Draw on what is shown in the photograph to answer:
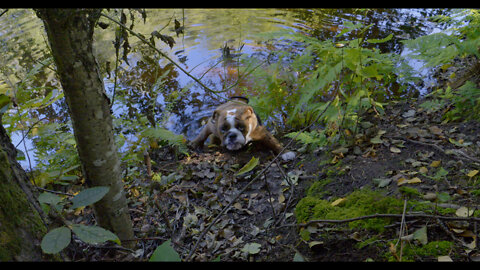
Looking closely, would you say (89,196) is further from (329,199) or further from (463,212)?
(463,212)

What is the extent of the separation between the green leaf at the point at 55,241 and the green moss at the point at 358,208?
1898 mm

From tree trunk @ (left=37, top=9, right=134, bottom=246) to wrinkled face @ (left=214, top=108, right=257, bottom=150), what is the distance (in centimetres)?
355

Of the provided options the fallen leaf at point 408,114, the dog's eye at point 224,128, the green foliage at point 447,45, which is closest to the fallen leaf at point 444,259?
the green foliage at point 447,45

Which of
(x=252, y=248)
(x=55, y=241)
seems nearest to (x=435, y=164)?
(x=252, y=248)

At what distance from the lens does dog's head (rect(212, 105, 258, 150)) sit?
6074 mm

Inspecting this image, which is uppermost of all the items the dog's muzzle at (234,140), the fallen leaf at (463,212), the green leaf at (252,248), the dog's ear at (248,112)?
the fallen leaf at (463,212)

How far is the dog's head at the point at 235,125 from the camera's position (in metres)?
6.07

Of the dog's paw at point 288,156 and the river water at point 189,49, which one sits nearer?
the dog's paw at point 288,156

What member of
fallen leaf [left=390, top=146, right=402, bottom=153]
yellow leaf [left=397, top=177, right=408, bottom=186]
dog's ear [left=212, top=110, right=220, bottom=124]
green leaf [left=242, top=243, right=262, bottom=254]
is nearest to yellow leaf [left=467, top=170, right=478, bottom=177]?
yellow leaf [left=397, top=177, right=408, bottom=186]

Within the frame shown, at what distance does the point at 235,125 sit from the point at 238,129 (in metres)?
0.11

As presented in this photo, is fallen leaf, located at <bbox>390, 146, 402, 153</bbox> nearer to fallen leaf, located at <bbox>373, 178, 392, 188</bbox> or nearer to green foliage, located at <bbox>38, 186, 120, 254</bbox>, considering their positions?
fallen leaf, located at <bbox>373, 178, 392, 188</bbox>

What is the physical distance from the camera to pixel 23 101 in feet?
15.3

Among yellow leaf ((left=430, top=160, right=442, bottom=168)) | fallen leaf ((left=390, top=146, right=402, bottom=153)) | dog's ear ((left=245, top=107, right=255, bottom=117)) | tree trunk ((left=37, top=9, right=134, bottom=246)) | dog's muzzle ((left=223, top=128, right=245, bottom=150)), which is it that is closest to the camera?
tree trunk ((left=37, top=9, right=134, bottom=246))

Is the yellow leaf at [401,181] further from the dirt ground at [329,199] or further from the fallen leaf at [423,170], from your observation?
the fallen leaf at [423,170]
